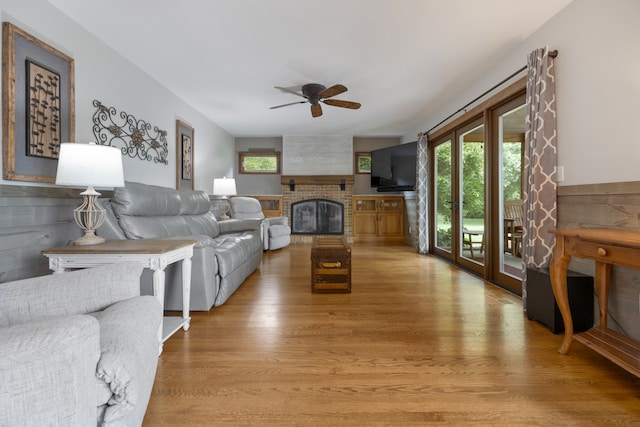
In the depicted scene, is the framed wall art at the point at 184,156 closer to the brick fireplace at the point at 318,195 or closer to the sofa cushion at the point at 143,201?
the sofa cushion at the point at 143,201

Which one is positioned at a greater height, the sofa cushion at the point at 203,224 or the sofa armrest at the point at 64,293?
the sofa cushion at the point at 203,224

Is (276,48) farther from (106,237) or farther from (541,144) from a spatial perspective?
(541,144)

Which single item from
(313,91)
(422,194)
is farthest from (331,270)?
(422,194)

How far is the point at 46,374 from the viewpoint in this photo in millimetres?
608

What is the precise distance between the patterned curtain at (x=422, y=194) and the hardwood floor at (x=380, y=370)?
2414 mm

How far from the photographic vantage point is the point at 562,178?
220 cm

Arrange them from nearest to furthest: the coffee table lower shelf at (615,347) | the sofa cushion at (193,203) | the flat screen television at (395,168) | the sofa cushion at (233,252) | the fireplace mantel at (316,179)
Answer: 1. the coffee table lower shelf at (615,347)
2. the sofa cushion at (233,252)
3. the sofa cushion at (193,203)
4. the flat screen television at (395,168)
5. the fireplace mantel at (316,179)

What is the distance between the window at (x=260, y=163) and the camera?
261 inches

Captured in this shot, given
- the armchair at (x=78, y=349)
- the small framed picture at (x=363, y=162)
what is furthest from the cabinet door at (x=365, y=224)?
the armchair at (x=78, y=349)

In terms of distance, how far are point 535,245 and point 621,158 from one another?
77 cm

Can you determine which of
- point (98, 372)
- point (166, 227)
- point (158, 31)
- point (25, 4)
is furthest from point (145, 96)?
point (98, 372)

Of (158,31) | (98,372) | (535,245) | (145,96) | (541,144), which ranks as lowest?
(98,372)

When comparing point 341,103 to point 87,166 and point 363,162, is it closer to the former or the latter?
point 87,166

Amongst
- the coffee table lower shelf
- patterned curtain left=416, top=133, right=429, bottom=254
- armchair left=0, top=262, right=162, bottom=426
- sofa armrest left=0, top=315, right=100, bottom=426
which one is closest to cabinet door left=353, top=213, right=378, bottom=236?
patterned curtain left=416, top=133, right=429, bottom=254
